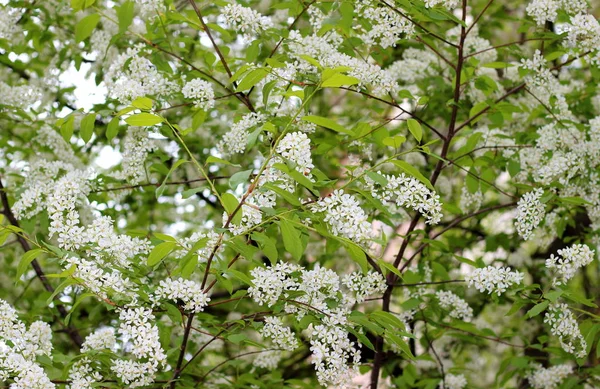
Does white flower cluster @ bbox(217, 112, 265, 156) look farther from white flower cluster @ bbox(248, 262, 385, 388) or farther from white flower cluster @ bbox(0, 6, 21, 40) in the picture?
white flower cluster @ bbox(0, 6, 21, 40)

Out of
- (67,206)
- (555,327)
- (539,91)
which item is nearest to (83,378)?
(67,206)

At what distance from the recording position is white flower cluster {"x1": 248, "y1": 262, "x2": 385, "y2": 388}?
2.86m

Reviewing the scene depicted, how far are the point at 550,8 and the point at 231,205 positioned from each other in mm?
2058

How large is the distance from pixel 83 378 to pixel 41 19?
9.27 feet

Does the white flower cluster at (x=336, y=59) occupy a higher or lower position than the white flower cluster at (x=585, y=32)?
lower

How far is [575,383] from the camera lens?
4.03 m

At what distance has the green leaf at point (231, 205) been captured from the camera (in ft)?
8.09

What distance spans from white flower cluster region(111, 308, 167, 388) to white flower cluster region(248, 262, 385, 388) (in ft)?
1.40

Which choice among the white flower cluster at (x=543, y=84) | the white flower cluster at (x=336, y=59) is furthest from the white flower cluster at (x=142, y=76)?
the white flower cluster at (x=543, y=84)

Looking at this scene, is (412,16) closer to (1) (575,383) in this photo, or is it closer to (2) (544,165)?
(2) (544,165)

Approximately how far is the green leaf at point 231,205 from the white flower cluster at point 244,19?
1.23 meters

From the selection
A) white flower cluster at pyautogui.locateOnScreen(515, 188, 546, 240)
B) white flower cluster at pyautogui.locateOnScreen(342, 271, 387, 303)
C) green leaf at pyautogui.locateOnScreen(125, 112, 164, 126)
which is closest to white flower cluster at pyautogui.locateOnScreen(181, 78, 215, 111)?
green leaf at pyautogui.locateOnScreen(125, 112, 164, 126)

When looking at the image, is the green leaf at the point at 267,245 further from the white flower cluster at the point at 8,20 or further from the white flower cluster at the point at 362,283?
the white flower cluster at the point at 8,20

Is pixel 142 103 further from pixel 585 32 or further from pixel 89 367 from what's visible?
pixel 585 32
